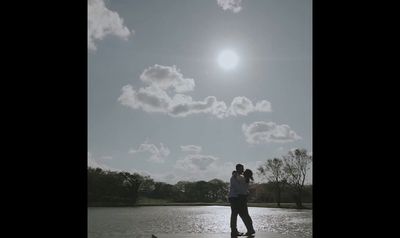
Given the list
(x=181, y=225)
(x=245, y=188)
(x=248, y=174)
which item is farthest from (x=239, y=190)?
(x=181, y=225)

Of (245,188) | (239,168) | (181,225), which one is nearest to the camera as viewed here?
(239,168)

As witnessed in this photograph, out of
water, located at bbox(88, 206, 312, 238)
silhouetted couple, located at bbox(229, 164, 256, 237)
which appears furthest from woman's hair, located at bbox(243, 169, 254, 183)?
water, located at bbox(88, 206, 312, 238)

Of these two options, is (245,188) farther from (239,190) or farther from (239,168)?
(239,168)

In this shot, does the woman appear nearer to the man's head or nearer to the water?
the man's head

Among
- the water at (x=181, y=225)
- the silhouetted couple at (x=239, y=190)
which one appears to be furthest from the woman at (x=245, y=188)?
the water at (x=181, y=225)

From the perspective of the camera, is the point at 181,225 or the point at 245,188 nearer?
the point at 245,188

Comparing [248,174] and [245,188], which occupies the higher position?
[248,174]

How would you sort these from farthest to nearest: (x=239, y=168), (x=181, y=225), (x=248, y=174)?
(x=181, y=225) → (x=248, y=174) → (x=239, y=168)

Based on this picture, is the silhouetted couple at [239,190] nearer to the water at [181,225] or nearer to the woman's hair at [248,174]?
the woman's hair at [248,174]
